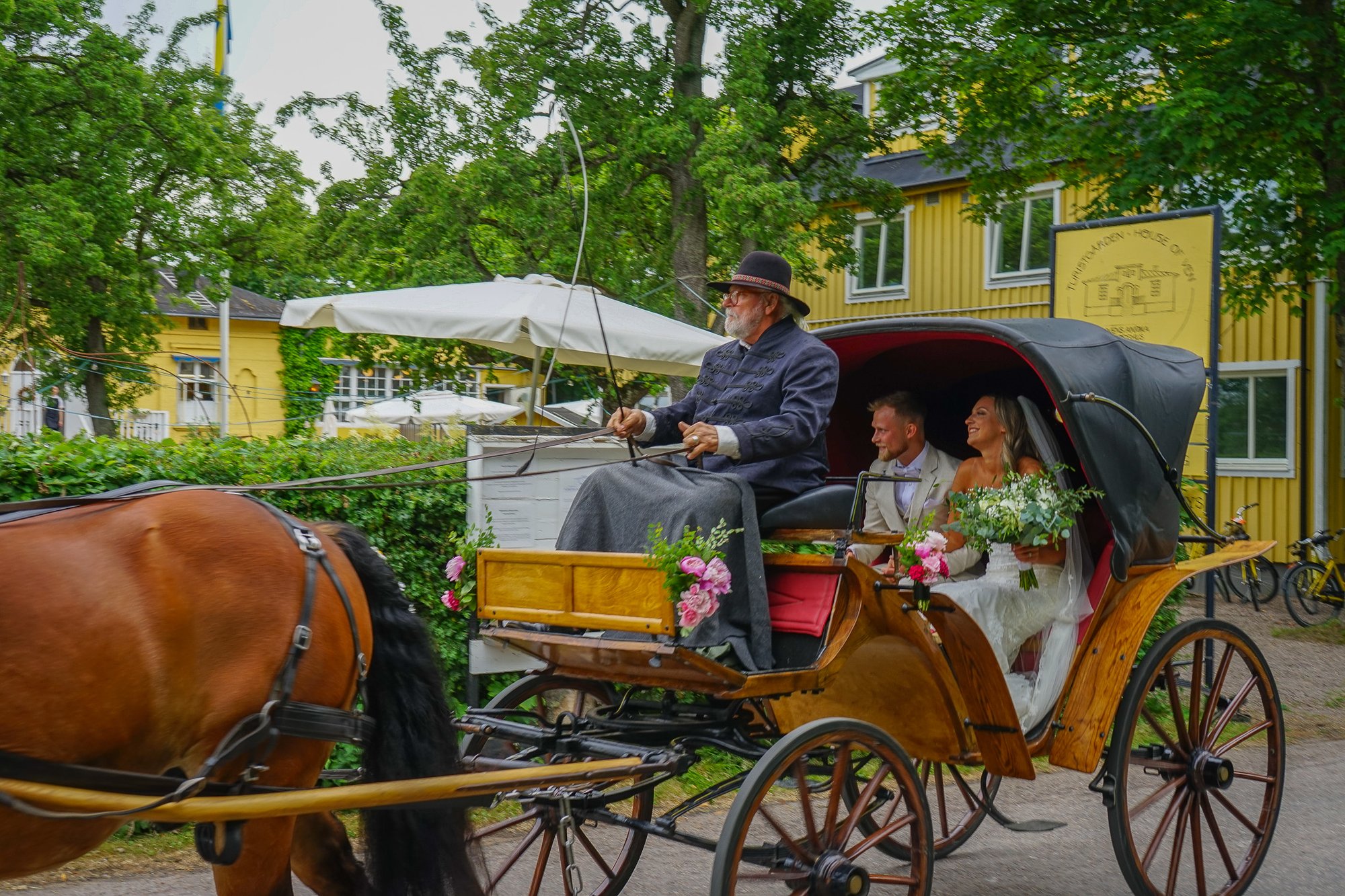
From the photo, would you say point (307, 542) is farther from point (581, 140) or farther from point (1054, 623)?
point (581, 140)


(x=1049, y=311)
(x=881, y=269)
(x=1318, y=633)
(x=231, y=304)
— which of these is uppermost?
(x=231, y=304)

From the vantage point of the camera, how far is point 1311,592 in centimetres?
1349

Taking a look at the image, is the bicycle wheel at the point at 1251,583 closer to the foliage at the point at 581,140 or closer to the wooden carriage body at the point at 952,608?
the foliage at the point at 581,140

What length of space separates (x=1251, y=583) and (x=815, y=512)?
40.7 ft

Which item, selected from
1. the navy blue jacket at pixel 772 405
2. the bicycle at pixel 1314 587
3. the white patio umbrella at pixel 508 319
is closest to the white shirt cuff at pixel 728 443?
the navy blue jacket at pixel 772 405

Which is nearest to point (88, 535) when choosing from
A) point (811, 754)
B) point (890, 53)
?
point (811, 754)

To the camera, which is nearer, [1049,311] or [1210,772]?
[1210,772]

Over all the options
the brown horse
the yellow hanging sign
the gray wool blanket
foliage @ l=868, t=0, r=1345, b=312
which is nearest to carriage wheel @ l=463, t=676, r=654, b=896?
the brown horse

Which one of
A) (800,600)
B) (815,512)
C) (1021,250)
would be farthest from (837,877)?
(1021,250)

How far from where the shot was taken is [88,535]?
2.96 metres

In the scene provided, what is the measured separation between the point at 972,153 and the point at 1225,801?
1263 centimetres

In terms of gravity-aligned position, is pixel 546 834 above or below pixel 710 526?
below

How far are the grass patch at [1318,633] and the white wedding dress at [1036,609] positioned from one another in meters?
8.64

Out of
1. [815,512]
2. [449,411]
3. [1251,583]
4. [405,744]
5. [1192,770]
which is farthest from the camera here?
[449,411]
